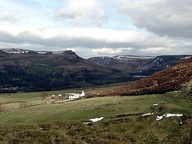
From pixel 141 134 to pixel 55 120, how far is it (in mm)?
34803

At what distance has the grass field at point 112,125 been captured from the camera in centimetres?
7425

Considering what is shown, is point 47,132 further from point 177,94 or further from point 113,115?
point 177,94

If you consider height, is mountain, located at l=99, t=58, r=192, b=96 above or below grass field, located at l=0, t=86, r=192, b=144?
above

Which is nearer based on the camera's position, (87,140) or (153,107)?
(87,140)

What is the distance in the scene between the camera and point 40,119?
10469 centimetres

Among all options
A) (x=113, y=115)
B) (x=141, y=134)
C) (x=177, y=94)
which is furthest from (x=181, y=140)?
(x=177, y=94)

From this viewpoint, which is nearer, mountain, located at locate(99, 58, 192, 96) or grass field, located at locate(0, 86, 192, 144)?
grass field, located at locate(0, 86, 192, 144)

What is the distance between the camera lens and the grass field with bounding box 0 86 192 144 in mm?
74250

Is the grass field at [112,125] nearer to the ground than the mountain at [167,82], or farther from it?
nearer to the ground

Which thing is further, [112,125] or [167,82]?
[167,82]

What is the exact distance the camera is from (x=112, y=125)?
84.2 meters

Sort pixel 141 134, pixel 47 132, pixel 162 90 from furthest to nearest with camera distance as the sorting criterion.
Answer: pixel 162 90
pixel 47 132
pixel 141 134

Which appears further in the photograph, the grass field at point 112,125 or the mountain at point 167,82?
the mountain at point 167,82

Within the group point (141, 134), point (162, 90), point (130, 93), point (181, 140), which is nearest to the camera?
point (181, 140)
